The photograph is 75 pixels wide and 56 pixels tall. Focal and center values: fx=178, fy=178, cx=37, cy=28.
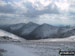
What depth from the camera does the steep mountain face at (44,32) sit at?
7750 millimetres

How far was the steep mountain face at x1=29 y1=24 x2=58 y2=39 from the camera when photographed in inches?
305

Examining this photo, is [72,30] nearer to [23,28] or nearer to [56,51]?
[56,51]

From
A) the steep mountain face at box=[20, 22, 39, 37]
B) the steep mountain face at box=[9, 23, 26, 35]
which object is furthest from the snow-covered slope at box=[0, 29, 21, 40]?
the steep mountain face at box=[20, 22, 39, 37]

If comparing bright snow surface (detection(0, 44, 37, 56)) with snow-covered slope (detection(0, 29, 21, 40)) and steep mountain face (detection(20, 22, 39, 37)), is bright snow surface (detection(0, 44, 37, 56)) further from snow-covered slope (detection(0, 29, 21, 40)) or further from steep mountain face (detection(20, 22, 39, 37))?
steep mountain face (detection(20, 22, 39, 37))

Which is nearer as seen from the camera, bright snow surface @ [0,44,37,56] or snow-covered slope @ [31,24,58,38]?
bright snow surface @ [0,44,37,56]

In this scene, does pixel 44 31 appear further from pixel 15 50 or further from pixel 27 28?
pixel 15 50

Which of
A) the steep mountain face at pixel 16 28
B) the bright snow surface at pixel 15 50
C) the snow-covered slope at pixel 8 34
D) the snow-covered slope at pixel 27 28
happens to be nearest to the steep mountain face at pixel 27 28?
the snow-covered slope at pixel 27 28

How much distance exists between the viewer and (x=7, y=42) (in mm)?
7715

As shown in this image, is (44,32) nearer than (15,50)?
No

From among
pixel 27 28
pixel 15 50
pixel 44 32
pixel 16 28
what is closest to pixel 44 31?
pixel 44 32

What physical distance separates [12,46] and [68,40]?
2.44 meters

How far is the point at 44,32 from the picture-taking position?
7805 millimetres

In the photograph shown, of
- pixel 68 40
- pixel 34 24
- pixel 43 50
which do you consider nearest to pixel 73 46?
pixel 68 40

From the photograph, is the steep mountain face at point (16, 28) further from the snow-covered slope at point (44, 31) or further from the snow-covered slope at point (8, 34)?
the snow-covered slope at point (44, 31)
